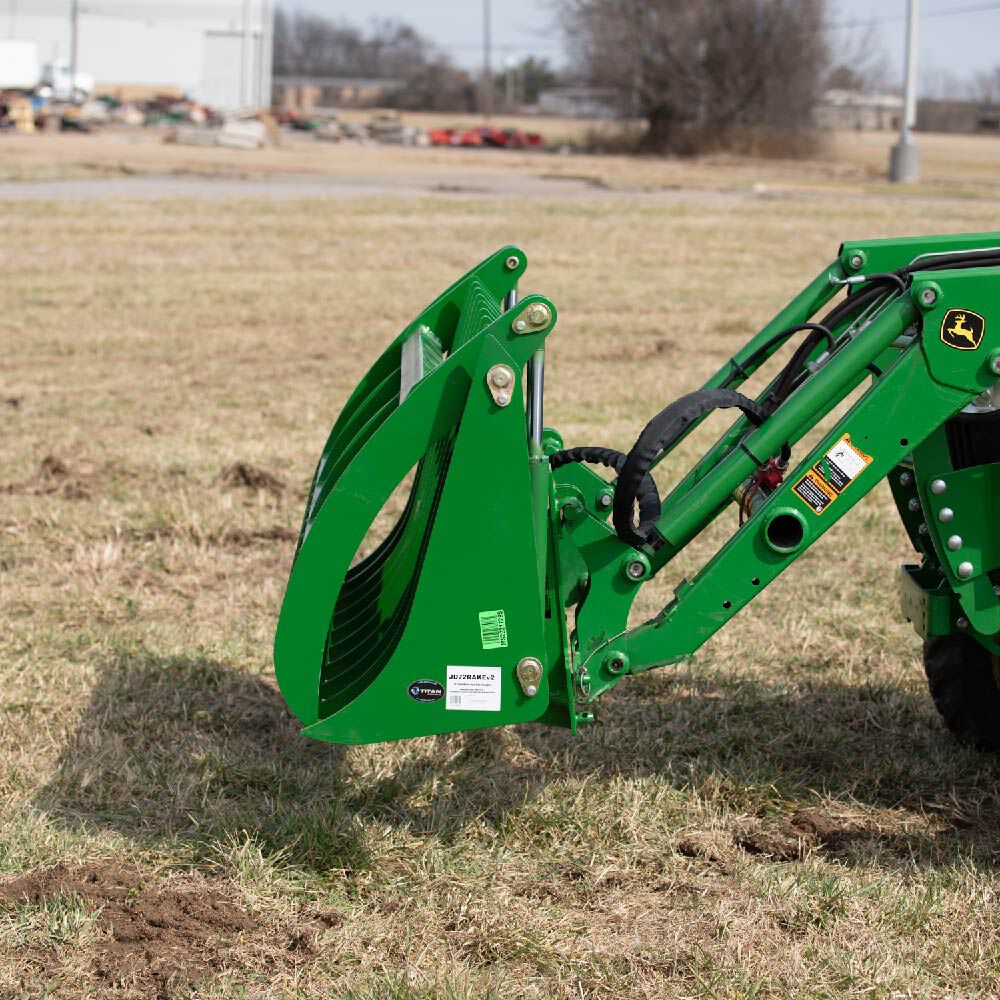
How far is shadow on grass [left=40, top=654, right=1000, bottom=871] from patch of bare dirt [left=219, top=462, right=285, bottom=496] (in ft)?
6.56

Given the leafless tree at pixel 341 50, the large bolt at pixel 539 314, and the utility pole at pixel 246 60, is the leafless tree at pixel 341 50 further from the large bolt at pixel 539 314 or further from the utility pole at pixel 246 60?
the large bolt at pixel 539 314

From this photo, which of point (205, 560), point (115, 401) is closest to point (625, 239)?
point (115, 401)

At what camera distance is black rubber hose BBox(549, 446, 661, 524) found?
304cm

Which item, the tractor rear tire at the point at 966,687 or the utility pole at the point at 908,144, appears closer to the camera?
the tractor rear tire at the point at 966,687

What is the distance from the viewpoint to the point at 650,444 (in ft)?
9.44

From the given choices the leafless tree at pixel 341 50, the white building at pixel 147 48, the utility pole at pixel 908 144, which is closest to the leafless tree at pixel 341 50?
the leafless tree at pixel 341 50

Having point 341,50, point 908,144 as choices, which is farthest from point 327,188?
point 341,50

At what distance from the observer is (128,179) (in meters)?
21.7

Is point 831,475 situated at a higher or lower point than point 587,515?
higher

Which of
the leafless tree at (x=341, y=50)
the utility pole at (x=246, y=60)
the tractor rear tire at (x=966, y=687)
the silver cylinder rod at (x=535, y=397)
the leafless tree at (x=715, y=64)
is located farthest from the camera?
the leafless tree at (x=341, y=50)

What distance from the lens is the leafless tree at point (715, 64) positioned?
3872 centimetres

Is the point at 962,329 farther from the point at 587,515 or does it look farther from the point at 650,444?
the point at 587,515

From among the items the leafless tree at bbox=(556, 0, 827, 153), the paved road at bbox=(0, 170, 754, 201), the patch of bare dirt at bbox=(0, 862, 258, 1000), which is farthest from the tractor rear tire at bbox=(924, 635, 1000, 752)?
the leafless tree at bbox=(556, 0, 827, 153)

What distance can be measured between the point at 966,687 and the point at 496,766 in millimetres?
1249
